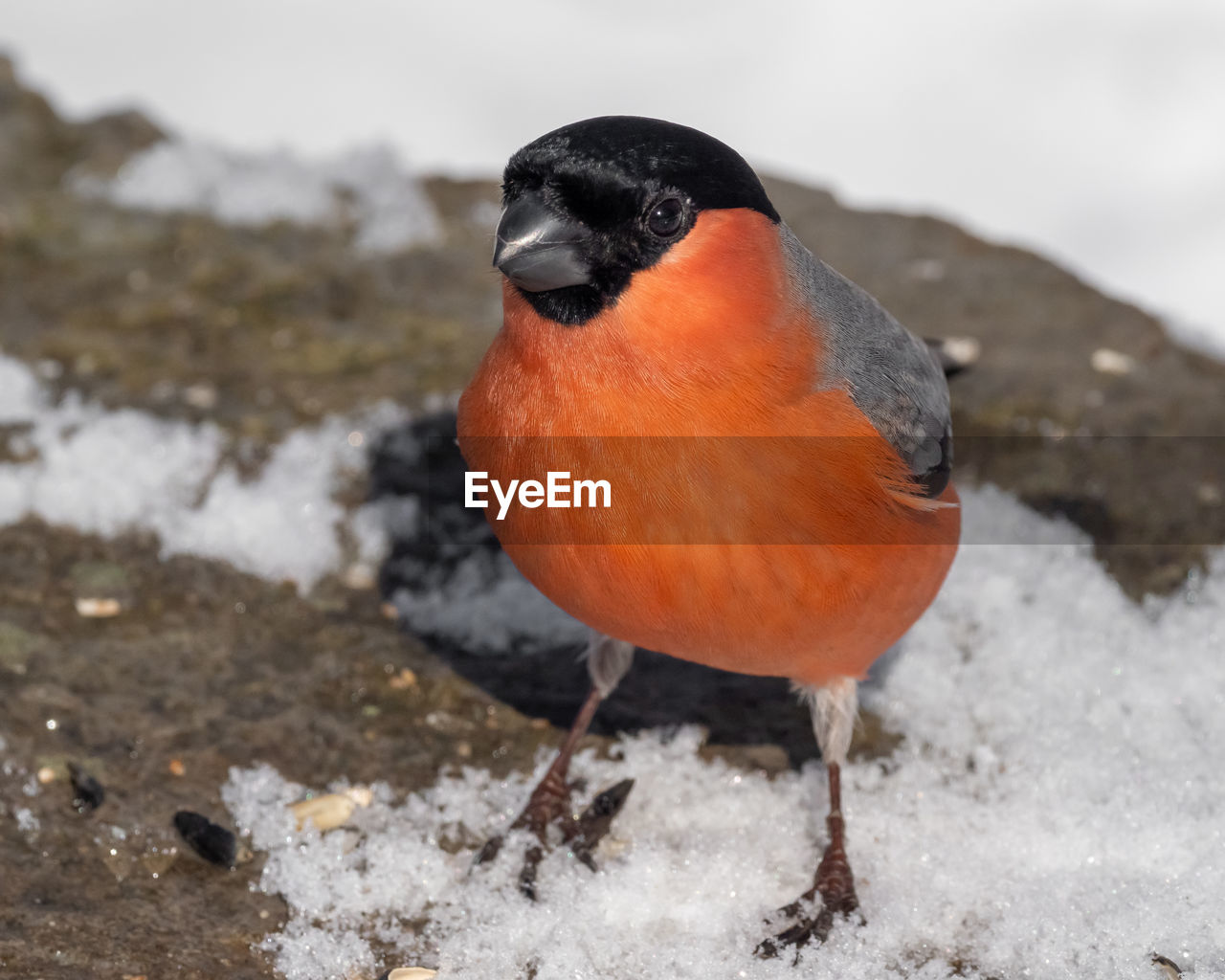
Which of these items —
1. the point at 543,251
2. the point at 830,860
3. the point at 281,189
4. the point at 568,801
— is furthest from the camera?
the point at 281,189

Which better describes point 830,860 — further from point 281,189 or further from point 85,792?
point 281,189

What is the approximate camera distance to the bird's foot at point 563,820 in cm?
347

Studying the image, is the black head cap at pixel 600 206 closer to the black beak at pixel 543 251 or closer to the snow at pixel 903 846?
the black beak at pixel 543 251

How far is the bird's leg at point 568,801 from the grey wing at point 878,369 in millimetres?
1097

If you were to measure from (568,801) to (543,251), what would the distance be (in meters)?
1.72

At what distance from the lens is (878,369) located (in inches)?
129

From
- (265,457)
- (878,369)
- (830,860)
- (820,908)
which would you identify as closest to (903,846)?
(830,860)

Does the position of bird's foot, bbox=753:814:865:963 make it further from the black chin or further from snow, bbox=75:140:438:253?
snow, bbox=75:140:438:253

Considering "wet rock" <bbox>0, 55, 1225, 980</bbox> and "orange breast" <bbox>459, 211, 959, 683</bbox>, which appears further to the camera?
"wet rock" <bbox>0, 55, 1225, 980</bbox>

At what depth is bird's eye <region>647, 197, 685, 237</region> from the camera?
109 inches

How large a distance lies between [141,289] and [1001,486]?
4.25 metres

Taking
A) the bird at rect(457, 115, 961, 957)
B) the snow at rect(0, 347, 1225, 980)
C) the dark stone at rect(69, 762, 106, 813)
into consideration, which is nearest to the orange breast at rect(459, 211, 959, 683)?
the bird at rect(457, 115, 961, 957)

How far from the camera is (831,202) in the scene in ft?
24.7

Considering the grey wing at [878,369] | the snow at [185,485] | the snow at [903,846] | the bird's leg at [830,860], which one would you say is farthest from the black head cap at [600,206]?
the snow at [185,485]
